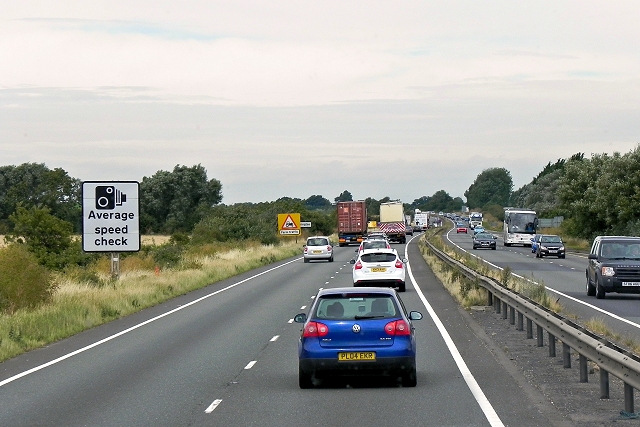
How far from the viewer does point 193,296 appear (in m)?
32.5

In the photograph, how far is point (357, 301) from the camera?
1310cm

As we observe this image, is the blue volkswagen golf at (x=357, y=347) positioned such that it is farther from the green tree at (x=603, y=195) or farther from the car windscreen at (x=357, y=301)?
the green tree at (x=603, y=195)

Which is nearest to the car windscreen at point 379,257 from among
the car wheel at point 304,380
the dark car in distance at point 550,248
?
the car wheel at point 304,380

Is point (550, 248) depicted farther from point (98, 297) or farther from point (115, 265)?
point (98, 297)

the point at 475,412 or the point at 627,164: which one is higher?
the point at 627,164

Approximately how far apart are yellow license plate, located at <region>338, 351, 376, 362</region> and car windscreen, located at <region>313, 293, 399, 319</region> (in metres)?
0.50

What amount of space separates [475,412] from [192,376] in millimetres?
4938

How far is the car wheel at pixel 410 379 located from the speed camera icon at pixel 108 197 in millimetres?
22668

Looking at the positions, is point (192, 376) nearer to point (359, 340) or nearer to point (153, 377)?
point (153, 377)

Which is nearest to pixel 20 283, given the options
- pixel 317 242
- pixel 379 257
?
pixel 379 257

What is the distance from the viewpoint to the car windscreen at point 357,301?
504 inches

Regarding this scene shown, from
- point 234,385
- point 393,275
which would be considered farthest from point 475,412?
point 393,275

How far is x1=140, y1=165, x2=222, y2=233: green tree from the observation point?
443 feet

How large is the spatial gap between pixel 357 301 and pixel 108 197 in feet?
73.1
